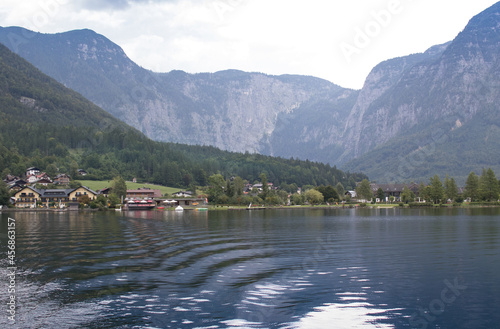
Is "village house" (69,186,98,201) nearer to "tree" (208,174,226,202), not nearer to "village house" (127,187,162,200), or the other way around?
"village house" (127,187,162,200)

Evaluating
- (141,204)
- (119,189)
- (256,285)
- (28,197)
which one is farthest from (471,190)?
(28,197)

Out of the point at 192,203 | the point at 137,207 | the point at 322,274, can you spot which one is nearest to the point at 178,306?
the point at 322,274

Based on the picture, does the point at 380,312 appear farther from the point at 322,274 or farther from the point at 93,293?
the point at 93,293

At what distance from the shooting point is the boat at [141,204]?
14488 centimetres

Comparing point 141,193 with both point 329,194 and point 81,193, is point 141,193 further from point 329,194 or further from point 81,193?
point 329,194

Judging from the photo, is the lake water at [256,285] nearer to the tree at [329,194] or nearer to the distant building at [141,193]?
the distant building at [141,193]

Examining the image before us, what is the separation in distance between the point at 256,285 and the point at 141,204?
131m

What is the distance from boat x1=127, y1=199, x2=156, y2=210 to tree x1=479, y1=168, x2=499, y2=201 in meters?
111

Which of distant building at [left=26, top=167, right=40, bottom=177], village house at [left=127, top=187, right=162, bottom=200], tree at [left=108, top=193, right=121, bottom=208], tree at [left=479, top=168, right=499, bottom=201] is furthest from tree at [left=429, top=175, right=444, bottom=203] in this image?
distant building at [left=26, top=167, right=40, bottom=177]

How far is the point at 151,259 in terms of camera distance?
32.5m

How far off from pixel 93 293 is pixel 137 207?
12684cm

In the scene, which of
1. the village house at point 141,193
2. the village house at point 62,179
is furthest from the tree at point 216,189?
the village house at point 62,179

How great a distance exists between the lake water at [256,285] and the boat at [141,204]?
104761mm

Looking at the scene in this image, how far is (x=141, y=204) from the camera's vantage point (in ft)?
488
